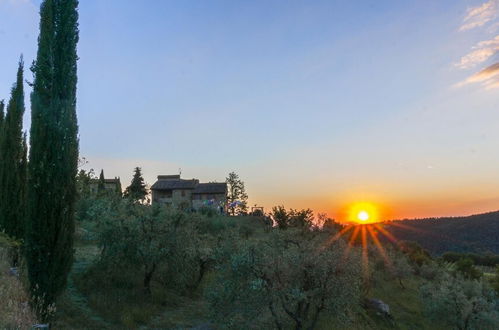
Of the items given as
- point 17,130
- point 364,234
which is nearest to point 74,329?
point 17,130

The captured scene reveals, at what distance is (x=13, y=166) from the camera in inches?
721

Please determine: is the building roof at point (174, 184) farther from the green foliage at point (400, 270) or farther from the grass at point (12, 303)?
the grass at point (12, 303)

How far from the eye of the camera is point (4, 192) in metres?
17.8

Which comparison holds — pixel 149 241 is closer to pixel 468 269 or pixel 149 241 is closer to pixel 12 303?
pixel 12 303

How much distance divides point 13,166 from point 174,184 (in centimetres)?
5300

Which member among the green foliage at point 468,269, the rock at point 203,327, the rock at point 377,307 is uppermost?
the rock at point 203,327

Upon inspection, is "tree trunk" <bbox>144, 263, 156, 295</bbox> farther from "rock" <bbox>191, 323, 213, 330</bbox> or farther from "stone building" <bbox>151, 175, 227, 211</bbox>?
"stone building" <bbox>151, 175, 227, 211</bbox>

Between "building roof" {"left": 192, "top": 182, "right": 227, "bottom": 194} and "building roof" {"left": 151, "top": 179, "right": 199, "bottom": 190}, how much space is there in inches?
37.7

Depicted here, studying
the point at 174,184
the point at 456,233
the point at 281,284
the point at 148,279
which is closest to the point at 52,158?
the point at 148,279

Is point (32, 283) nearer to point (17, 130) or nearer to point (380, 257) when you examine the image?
point (17, 130)

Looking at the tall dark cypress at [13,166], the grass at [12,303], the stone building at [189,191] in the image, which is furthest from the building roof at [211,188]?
the grass at [12,303]

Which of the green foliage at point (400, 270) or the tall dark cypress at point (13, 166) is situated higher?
the tall dark cypress at point (13, 166)

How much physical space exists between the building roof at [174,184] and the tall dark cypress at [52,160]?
55991 millimetres

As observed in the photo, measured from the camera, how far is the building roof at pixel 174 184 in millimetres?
69688
